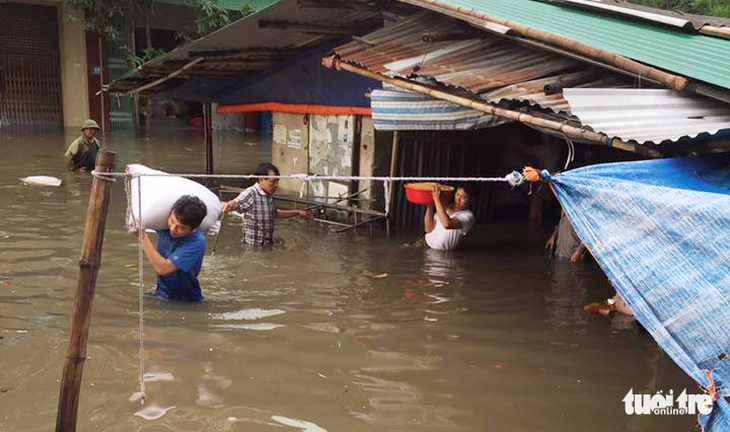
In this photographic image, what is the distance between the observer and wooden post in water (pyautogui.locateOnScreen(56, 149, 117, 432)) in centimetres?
335

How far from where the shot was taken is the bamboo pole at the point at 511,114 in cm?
430

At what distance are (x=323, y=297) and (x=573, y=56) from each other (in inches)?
118

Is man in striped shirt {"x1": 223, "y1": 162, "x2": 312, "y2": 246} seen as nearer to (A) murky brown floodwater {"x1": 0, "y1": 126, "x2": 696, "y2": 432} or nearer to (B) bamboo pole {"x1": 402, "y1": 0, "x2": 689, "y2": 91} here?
(A) murky brown floodwater {"x1": 0, "y1": 126, "x2": 696, "y2": 432}

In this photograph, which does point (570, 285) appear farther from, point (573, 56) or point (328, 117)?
point (328, 117)

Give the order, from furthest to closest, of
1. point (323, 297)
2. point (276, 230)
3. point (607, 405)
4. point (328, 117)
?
point (328, 117)
point (276, 230)
point (323, 297)
point (607, 405)

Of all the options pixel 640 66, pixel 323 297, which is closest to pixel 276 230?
pixel 323 297

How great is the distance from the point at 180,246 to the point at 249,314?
94 cm

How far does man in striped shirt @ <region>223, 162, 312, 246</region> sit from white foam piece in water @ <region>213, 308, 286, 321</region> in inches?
68.9

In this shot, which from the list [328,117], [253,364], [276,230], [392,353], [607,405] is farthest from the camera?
[328,117]

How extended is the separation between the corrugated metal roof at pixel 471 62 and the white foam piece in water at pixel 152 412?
336 cm

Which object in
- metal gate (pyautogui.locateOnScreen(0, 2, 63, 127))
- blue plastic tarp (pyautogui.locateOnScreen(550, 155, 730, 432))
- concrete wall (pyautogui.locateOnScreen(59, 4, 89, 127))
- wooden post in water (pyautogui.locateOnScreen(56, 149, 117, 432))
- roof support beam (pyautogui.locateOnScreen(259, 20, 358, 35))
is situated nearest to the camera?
blue plastic tarp (pyautogui.locateOnScreen(550, 155, 730, 432))

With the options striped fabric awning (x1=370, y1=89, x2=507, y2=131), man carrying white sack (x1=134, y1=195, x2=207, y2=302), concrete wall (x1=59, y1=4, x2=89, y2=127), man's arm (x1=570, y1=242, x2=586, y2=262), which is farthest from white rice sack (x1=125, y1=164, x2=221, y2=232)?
concrete wall (x1=59, y1=4, x2=89, y2=127)

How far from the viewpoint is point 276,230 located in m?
9.13

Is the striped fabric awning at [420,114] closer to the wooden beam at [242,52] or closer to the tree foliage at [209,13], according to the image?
the wooden beam at [242,52]
